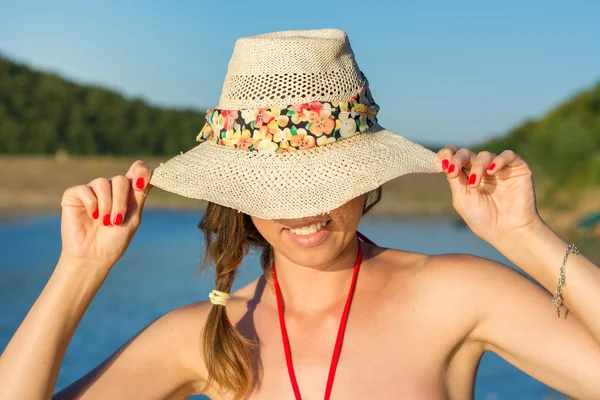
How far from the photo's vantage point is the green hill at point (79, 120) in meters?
15.8

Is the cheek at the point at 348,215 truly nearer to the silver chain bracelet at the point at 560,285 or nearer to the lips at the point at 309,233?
the lips at the point at 309,233

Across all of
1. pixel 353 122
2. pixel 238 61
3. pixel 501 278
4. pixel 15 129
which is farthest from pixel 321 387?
pixel 15 129

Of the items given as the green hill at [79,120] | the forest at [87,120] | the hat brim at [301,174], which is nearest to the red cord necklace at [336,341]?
the hat brim at [301,174]

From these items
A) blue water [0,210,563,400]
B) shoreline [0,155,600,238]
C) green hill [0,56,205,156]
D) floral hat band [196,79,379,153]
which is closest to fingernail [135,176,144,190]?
floral hat band [196,79,379,153]

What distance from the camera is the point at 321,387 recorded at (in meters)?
Result: 1.78

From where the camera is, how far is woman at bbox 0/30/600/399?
1586mm

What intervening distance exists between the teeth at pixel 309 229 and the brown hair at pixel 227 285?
0.26 meters

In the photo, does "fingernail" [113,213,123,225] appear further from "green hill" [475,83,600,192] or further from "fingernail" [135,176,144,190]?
"green hill" [475,83,600,192]

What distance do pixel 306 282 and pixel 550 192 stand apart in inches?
372

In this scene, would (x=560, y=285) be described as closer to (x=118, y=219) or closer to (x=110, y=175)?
(x=118, y=219)

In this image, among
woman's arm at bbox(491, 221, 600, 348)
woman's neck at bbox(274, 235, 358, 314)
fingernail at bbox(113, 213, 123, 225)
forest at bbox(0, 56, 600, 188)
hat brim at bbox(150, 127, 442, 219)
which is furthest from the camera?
forest at bbox(0, 56, 600, 188)

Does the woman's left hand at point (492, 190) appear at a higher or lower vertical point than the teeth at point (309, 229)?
higher

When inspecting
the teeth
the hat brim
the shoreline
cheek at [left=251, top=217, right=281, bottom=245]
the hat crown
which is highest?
the hat crown

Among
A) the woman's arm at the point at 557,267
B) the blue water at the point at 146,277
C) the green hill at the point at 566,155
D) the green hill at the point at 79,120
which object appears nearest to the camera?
the woman's arm at the point at 557,267
